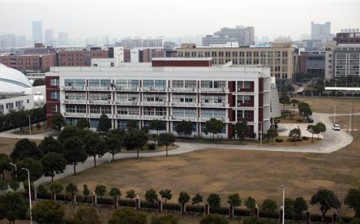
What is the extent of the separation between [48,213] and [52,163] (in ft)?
23.2

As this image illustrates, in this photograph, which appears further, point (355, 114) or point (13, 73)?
point (13, 73)

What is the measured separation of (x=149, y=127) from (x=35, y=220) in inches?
849

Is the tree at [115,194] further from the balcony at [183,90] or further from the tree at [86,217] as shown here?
the balcony at [183,90]

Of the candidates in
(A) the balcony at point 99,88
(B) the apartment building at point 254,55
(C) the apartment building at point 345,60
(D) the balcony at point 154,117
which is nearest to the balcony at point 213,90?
(D) the balcony at point 154,117

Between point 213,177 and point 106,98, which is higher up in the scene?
Result: point 106,98

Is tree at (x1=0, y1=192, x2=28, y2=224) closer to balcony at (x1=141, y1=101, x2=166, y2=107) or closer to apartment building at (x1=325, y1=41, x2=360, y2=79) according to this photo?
balcony at (x1=141, y1=101, x2=166, y2=107)

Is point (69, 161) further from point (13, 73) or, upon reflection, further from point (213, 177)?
point (13, 73)

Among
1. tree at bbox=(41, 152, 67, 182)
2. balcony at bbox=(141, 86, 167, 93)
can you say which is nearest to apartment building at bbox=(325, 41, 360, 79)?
balcony at bbox=(141, 86, 167, 93)

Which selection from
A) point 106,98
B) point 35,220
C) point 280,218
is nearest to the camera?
point 35,220

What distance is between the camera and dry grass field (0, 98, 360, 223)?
23.8 metres

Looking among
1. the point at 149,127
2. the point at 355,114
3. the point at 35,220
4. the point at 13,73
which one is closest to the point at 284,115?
the point at 355,114

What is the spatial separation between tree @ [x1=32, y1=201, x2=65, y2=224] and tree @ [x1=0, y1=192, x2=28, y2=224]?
0.62 meters

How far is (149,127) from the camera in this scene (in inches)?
1545

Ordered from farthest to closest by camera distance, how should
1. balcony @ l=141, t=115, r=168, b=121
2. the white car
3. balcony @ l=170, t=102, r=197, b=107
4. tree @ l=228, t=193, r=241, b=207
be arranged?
1. the white car
2. balcony @ l=141, t=115, r=168, b=121
3. balcony @ l=170, t=102, r=197, b=107
4. tree @ l=228, t=193, r=241, b=207
